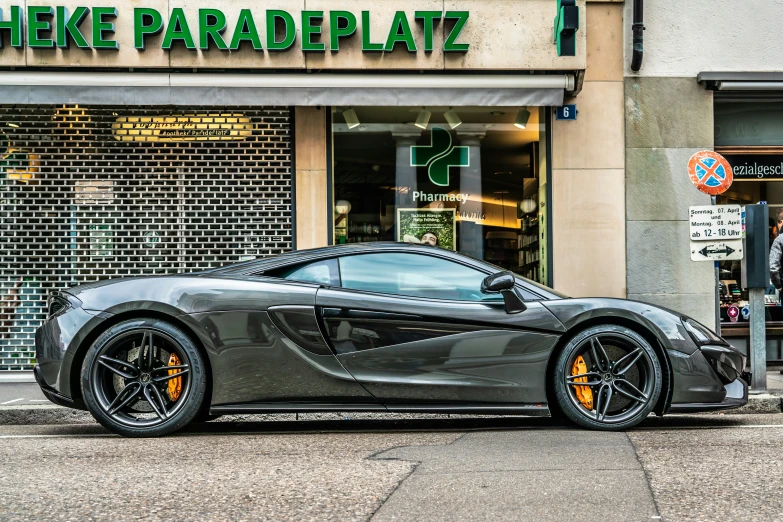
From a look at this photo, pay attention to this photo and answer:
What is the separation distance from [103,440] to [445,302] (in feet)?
7.90

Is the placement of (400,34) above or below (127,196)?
above

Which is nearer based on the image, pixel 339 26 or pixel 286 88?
pixel 286 88

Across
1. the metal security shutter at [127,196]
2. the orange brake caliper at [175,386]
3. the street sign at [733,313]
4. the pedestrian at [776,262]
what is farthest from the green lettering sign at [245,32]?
the street sign at [733,313]

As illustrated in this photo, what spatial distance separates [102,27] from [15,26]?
0.96 m

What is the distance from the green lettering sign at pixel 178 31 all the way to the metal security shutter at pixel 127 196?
1012 mm

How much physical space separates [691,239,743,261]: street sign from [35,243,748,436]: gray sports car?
2755mm

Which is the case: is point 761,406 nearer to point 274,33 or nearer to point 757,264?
point 757,264

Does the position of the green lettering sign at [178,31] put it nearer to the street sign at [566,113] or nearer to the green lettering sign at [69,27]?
the green lettering sign at [69,27]

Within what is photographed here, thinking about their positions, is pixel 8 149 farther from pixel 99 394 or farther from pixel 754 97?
pixel 754 97

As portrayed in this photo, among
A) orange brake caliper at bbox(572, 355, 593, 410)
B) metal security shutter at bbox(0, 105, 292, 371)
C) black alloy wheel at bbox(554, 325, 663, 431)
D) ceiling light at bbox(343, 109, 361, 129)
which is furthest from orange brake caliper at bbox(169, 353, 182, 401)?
ceiling light at bbox(343, 109, 361, 129)

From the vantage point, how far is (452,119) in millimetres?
12477

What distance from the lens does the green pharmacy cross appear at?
12.4 metres

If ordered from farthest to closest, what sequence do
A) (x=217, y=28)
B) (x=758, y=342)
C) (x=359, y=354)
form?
(x=217, y=28) → (x=758, y=342) → (x=359, y=354)

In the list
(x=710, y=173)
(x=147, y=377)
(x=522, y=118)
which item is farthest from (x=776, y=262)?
(x=147, y=377)
